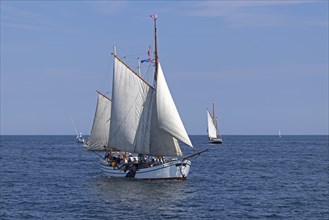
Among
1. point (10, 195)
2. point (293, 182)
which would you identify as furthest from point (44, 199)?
point (293, 182)

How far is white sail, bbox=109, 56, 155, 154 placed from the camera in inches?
3132

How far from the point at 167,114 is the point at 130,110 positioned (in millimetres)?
7135

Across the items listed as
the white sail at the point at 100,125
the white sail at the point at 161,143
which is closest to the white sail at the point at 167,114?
the white sail at the point at 161,143

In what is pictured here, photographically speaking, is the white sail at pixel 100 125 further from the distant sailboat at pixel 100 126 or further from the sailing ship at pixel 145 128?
the sailing ship at pixel 145 128

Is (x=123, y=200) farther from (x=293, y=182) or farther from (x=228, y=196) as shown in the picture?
(x=293, y=182)

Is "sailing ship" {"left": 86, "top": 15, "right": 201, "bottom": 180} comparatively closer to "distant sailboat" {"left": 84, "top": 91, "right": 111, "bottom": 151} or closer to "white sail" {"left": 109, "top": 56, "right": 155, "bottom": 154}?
"white sail" {"left": 109, "top": 56, "right": 155, "bottom": 154}

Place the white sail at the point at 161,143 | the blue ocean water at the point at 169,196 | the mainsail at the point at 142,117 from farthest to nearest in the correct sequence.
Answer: the white sail at the point at 161,143
the mainsail at the point at 142,117
the blue ocean water at the point at 169,196

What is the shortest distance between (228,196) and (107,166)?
894 inches

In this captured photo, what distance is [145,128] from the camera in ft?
261

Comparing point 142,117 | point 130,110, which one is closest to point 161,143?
point 142,117

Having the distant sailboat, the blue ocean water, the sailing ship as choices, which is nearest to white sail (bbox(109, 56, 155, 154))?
the sailing ship

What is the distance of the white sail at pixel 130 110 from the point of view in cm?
7956

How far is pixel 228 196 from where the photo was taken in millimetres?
66312

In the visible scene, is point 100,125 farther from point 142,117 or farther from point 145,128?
point 145,128
